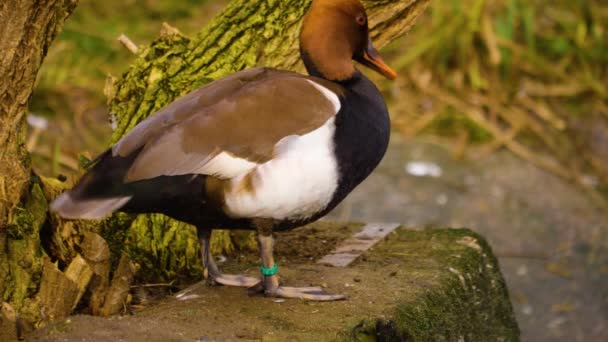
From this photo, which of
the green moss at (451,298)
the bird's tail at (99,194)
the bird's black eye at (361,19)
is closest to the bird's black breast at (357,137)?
the bird's black eye at (361,19)

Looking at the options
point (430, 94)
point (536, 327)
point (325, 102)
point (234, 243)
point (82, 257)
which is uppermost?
point (325, 102)

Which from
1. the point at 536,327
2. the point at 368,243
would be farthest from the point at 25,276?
the point at 536,327

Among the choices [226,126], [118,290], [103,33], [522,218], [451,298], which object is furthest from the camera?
[103,33]

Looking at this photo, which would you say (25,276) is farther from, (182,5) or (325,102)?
(182,5)

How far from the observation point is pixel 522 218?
5.09 meters

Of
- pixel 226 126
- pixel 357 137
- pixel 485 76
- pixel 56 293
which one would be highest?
pixel 226 126

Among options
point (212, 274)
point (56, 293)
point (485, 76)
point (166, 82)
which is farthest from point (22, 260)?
point (485, 76)

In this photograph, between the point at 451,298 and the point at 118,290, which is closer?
the point at 118,290

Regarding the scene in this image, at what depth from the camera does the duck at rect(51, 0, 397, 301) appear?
2.61 meters

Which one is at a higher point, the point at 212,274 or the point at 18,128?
the point at 18,128

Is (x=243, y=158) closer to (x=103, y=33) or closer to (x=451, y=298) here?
(x=451, y=298)

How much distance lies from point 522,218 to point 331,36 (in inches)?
92.3

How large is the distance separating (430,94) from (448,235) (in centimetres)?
238

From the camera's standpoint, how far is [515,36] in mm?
6301
